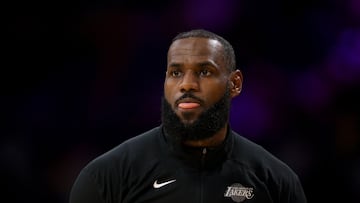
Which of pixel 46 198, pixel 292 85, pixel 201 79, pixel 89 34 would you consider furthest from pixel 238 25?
pixel 201 79

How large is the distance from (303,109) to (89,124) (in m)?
1.40

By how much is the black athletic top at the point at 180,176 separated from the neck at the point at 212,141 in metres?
0.02

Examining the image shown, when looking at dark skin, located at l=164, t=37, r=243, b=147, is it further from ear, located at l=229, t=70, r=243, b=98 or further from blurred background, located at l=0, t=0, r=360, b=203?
blurred background, located at l=0, t=0, r=360, b=203

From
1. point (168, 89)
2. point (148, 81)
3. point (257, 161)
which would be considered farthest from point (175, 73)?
point (148, 81)

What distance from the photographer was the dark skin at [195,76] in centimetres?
260

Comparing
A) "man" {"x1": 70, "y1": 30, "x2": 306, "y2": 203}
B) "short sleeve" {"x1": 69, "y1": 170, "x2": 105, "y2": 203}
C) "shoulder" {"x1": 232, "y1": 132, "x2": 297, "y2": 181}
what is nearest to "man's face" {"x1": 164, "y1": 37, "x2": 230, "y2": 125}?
"man" {"x1": 70, "y1": 30, "x2": 306, "y2": 203}

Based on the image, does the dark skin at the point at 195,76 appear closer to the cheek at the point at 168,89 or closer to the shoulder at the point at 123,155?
the cheek at the point at 168,89

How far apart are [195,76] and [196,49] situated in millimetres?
106

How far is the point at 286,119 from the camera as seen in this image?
445 cm

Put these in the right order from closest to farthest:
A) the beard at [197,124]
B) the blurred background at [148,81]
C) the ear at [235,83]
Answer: the beard at [197,124] → the ear at [235,83] → the blurred background at [148,81]

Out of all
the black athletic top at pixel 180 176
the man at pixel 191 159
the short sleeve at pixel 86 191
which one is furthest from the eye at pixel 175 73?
the short sleeve at pixel 86 191

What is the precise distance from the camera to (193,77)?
8.54ft

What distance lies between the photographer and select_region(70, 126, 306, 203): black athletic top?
255cm

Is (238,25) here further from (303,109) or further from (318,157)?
(318,157)
